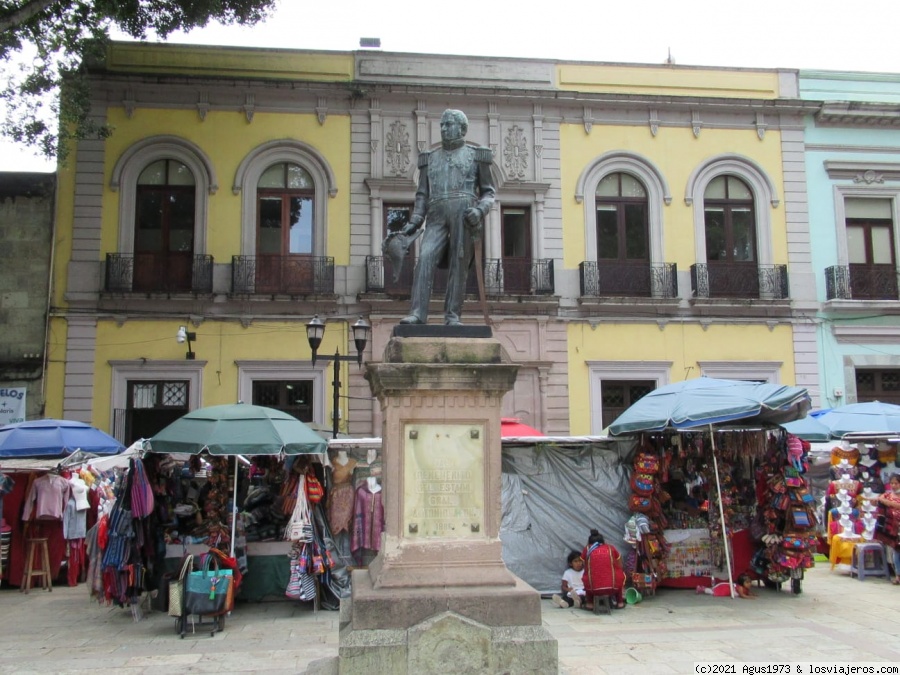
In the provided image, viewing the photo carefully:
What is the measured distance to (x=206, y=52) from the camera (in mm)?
18250

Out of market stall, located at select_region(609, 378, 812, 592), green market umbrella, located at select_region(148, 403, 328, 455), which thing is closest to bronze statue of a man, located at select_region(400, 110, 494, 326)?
green market umbrella, located at select_region(148, 403, 328, 455)

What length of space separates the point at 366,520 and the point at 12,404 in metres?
10.3

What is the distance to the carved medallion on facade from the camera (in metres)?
18.8

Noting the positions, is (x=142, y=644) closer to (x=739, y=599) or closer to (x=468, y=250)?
(x=468, y=250)

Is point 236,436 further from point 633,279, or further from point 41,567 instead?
point 633,279

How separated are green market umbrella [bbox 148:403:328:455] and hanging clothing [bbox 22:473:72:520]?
2956mm

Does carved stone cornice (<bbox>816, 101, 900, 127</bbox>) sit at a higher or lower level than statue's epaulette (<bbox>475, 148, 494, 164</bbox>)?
higher

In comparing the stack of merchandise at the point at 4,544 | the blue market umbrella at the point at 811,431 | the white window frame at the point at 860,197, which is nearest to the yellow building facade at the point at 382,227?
the white window frame at the point at 860,197

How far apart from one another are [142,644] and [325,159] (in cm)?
1242

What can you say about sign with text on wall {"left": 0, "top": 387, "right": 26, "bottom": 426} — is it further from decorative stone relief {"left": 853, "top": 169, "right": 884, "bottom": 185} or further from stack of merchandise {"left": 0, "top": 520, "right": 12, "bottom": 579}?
decorative stone relief {"left": 853, "top": 169, "right": 884, "bottom": 185}

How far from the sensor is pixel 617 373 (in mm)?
18438

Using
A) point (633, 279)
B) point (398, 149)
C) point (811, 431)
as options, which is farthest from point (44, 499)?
point (633, 279)

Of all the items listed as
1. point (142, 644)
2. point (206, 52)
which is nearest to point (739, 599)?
point (142, 644)

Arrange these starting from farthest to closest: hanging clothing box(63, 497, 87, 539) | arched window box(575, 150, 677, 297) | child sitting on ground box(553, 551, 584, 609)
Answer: arched window box(575, 150, 677, 297)
hanging clothing box(63, 497, 87, 539)
child sitting on ground box(553, 551, 584, 609)
